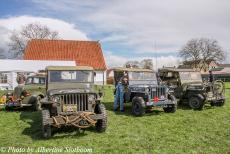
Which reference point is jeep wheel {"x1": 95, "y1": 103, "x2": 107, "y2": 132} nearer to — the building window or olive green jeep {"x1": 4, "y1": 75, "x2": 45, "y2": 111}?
olive green jeep {"x1": 4, "y1": 75, "x2": 45, "y2": 111}

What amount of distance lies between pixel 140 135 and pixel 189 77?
757 cm

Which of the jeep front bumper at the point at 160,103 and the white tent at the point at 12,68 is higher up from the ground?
the white tent at the point at 12,68

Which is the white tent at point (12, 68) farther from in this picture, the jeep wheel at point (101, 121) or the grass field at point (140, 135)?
the jeep wheel at point (101, 121)

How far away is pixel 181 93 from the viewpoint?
1498 cm

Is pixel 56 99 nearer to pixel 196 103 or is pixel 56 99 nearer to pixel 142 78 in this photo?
pixel 142 78

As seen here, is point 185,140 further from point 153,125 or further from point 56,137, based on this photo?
point 56,137

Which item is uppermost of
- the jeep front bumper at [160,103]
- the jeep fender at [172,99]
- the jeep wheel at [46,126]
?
the jeep fender at [172,99]

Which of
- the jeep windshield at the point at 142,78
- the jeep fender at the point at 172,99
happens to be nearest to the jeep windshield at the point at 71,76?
the jeep windshield at the point at 142,78

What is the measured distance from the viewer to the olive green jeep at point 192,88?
1411 cm

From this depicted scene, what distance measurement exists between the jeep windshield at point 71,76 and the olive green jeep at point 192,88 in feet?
19.3

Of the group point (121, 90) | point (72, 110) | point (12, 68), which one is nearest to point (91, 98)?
point (72, 110)

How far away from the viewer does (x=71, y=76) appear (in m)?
10.4

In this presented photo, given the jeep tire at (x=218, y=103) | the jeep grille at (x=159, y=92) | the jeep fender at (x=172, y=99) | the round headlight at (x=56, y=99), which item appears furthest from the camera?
the jeep tire at (x=218, y=103)

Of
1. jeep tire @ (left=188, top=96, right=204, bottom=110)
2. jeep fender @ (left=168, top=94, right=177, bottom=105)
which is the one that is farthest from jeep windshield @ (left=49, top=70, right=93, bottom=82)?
jeep tire @ (left=188, top=96, right=204, bottom=110)
